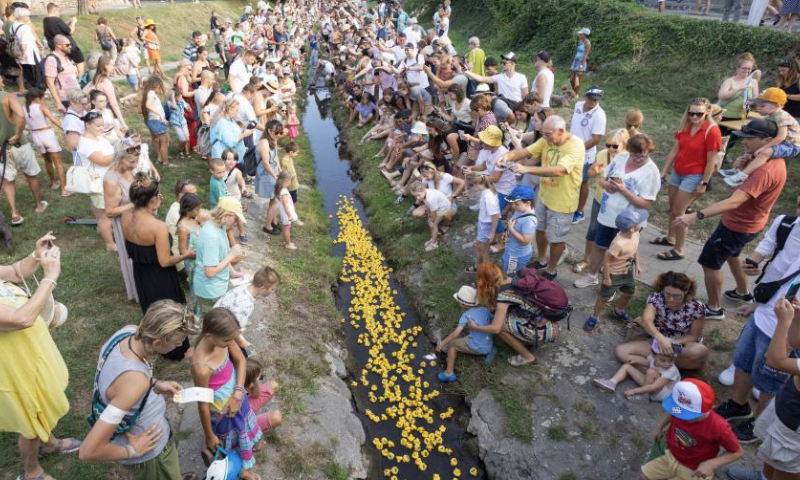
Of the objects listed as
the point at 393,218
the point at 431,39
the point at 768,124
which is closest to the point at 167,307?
the point at 768,124

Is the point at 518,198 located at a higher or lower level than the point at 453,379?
higher

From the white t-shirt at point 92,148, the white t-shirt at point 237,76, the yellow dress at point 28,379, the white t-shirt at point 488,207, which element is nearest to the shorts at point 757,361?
the white t-shirt at point 488,207

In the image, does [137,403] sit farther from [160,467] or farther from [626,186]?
[626,186]

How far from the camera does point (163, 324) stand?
9.78ft

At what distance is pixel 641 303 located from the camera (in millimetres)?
6301

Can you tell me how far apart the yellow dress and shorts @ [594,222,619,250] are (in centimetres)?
589

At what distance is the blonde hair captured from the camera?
2959 millimetres

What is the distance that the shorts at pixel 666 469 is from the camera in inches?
148

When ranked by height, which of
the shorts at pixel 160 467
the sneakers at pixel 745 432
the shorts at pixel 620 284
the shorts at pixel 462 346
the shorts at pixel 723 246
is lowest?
the shorts at pixel 462 346

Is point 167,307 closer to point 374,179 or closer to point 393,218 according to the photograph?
point 393,218

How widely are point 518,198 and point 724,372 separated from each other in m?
2.97

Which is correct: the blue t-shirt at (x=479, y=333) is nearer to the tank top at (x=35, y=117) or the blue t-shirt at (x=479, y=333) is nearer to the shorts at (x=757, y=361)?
the shorts at (x=757, y=361)

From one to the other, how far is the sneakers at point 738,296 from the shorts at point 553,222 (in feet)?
7.02

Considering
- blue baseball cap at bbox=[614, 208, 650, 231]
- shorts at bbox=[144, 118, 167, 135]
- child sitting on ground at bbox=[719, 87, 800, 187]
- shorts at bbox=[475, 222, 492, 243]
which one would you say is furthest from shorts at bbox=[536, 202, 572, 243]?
shorts at bbox=[144, 118, 167, 135]
